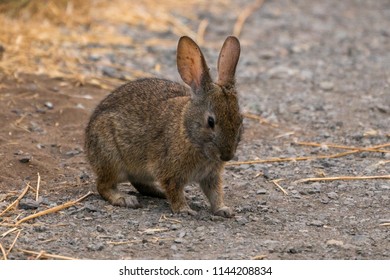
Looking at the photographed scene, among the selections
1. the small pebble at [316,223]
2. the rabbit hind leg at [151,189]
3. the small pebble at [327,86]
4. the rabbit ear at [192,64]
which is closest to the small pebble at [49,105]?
the rabbit hind leg at [151,189]

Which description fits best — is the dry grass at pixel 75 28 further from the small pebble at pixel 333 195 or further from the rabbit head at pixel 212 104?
the small pebble at pixel 333 195

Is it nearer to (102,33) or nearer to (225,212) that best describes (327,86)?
(102,33)

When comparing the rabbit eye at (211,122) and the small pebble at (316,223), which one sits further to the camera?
the small pebble at (316,223)

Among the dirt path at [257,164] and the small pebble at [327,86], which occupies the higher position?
the small pebble at [327,86]

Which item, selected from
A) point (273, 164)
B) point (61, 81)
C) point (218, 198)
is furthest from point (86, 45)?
point (218, 198)

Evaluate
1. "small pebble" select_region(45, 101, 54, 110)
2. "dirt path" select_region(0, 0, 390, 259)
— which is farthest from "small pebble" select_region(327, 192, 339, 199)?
"small pebble" select_region(45, 101, 54, 110)

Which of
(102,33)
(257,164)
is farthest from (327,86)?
(102,33)
